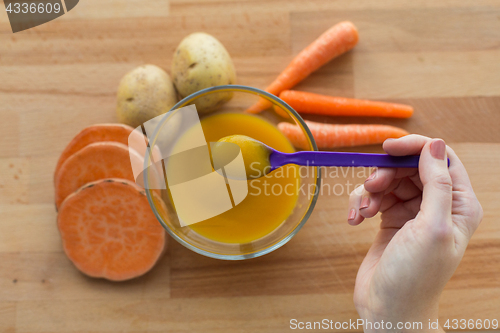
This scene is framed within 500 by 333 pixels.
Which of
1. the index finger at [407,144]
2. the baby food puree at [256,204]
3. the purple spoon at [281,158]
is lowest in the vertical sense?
the baby food puree at [256,204]

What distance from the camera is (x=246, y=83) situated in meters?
1.45

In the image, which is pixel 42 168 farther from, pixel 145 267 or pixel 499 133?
pixel 499 133

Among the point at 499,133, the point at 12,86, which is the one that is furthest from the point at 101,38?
the point at 499,133

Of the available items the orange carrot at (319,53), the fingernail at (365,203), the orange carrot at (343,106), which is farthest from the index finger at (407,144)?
the orange carrot at (319,53)

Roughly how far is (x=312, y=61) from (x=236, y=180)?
0.63m

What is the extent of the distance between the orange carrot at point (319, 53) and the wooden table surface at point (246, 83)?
0.17 feet

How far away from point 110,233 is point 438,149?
116 cm

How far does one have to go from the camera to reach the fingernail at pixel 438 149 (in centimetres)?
95

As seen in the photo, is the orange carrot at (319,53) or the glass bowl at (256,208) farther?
the orange carrot at (319,53)

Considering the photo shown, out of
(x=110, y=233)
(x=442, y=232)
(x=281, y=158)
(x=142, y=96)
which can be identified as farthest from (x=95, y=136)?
(x=442, y=232)

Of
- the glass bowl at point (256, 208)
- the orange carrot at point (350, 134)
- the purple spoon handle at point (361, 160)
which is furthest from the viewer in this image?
the orange carrot at point (350, 134)

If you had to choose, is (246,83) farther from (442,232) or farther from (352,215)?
(442,232)

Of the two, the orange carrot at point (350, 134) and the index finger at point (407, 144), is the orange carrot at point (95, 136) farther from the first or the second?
the index finger at point (407, 144)

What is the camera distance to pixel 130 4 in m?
1.47
